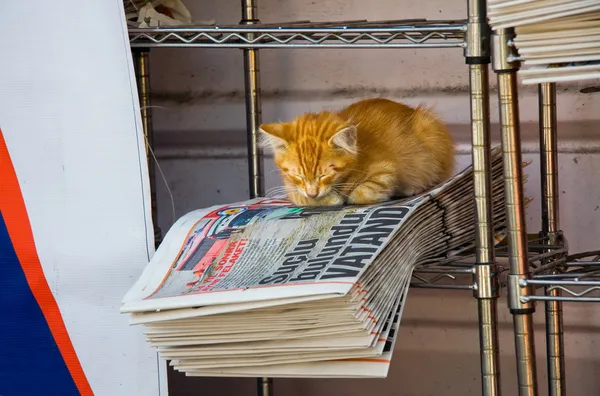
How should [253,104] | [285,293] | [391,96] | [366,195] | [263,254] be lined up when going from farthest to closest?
[391,96] < [253,104] < [366,195] < [263,254] < [285,293]

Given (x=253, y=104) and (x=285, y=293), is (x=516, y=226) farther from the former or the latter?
(x=253, y=104)

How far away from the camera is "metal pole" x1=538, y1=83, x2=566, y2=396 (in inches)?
49.7

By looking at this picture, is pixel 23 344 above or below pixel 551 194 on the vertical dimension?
below

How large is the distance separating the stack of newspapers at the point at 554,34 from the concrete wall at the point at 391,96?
22.2 inches

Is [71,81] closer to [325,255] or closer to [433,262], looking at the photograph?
[325,255]

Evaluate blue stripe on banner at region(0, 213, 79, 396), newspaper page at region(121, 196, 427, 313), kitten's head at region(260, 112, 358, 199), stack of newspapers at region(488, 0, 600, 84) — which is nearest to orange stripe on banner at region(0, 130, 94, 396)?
blue stripe on banner at region(0, 213, 79, 396)

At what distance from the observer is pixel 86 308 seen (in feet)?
3.49

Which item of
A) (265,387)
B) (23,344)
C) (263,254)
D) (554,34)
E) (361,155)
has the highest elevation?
(554,34)

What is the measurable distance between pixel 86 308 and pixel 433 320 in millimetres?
688

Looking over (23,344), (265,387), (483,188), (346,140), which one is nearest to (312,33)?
(346,140)

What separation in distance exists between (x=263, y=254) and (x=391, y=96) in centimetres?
64

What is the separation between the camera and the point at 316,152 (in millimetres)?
1230

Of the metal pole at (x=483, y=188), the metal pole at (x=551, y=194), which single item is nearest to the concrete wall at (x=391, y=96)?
the metal pole at (x=551, y=194)

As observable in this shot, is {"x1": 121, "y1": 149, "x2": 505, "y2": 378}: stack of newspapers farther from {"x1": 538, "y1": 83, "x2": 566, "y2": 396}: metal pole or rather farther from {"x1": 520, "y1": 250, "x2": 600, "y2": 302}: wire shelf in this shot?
{"x1": 538, "y1": 83, "x2": 566, "y2": 396}: metal pole
